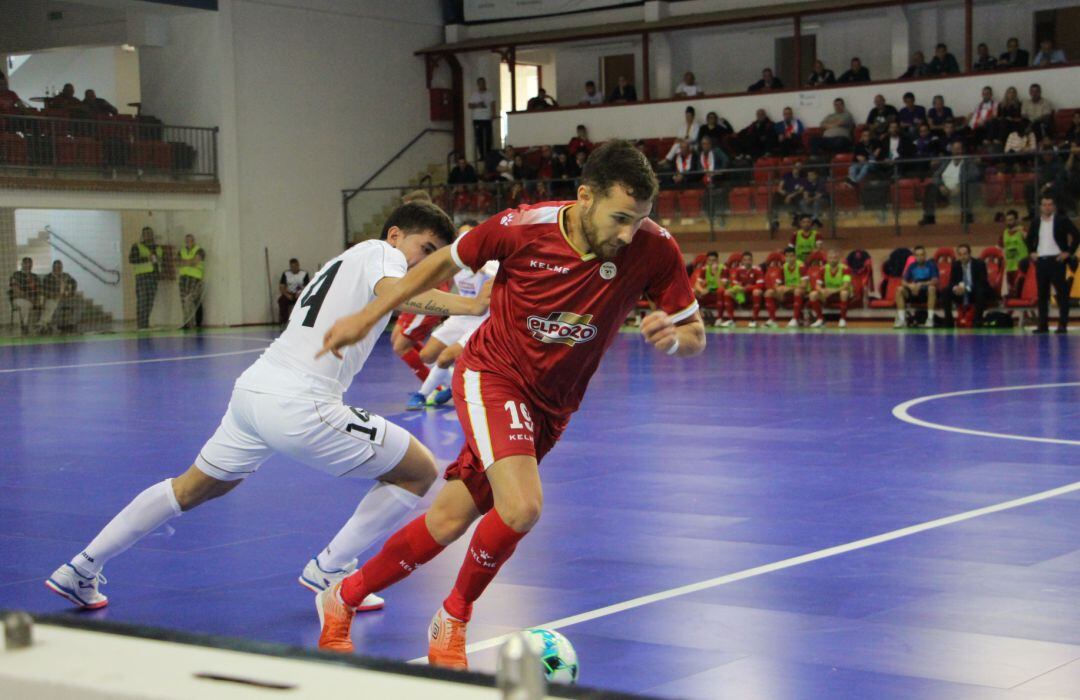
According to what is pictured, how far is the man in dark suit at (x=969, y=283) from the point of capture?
2303 cm

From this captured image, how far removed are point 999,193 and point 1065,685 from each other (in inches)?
848

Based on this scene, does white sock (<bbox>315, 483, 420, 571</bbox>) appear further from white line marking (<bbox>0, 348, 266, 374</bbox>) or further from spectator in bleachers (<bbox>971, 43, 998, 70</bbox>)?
spectator in bleachers (<bbox>971, 43, 998, 70</bbox>)

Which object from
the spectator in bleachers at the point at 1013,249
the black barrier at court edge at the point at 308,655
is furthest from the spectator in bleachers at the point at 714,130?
the black barrier at court edge at the point at 308,655

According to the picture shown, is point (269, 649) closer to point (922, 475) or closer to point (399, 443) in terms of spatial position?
point (399, 443)

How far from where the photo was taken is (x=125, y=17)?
31.2 m

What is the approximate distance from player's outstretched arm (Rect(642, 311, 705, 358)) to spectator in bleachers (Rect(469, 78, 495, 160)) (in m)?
31.0

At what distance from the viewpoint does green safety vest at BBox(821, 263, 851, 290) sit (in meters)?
24.6

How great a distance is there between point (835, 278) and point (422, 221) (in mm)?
19737

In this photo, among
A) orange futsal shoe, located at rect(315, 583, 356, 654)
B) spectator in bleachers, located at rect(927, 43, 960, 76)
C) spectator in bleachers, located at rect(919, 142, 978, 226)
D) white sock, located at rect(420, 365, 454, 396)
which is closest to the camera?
orange futsal shoe, located at rect(315, 583, 356, 654)

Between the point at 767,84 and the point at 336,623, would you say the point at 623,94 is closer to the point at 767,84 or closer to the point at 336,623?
the point at 767,84

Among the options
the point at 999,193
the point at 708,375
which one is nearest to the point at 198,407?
the point at 708,375

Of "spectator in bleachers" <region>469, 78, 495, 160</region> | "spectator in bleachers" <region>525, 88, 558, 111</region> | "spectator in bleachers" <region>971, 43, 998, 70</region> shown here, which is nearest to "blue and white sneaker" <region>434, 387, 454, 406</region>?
"spectator in bleachers" <region>971, 43, 998, 70</region>

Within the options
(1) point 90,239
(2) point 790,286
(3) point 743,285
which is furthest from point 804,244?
(1) point 90,239

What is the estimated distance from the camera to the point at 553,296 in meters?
4.88
